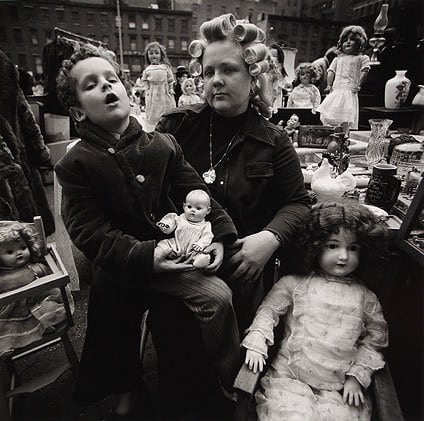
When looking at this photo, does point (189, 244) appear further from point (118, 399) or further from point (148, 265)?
point (118, 399)

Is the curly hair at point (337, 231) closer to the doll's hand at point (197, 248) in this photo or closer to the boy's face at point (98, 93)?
the doll's hand at point (197, 248)

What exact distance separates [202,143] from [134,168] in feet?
1.79

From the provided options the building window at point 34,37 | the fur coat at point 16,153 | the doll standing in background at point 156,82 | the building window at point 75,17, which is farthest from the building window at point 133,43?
the fur coat at point 16,153

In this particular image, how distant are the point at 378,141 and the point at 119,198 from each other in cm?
198

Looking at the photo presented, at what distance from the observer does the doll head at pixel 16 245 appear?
1.42 metres

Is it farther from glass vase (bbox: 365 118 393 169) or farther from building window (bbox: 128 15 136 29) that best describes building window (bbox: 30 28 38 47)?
glass vase (bbox: 365 118 393 169)

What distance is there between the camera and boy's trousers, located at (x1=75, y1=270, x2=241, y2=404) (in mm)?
1190

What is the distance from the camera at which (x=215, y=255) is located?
1275mm

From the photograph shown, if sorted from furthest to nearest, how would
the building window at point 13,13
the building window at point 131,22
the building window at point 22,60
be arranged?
the building window at point 131,22, the building window at point 22,60, the building window at point 13,13

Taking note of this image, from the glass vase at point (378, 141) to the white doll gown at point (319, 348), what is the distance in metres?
1.38

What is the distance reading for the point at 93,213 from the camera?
47.0 inches

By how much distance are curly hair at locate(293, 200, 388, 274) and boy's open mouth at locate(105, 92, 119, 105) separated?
97 cm

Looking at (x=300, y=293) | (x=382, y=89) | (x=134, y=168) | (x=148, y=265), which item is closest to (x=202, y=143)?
(x=134, y=168)

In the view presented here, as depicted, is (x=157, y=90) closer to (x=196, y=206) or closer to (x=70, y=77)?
(x=70, y=77)
